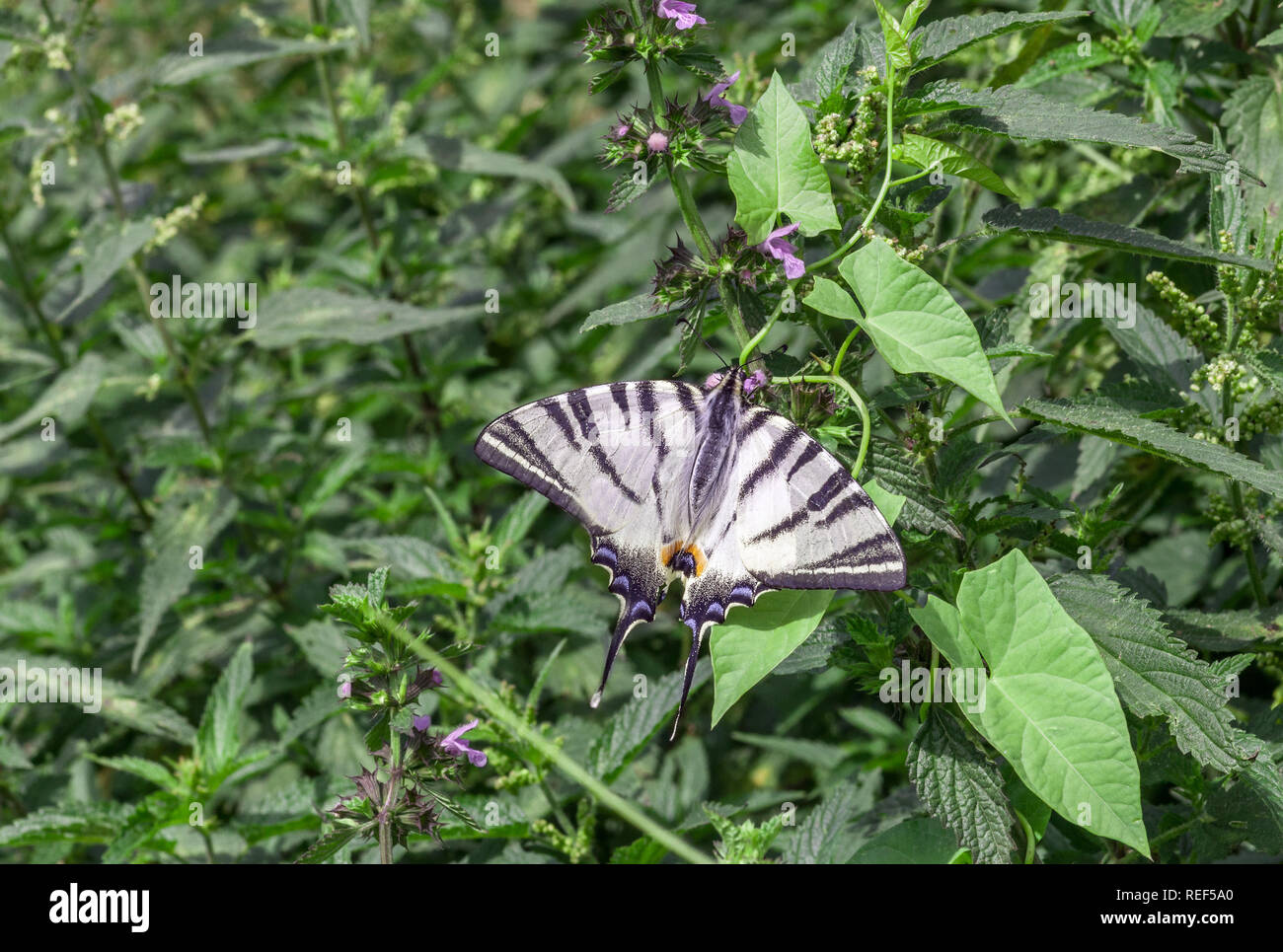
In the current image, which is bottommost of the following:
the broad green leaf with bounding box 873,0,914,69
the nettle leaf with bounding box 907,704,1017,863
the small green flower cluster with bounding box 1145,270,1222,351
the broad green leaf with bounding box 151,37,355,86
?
the nettle leaf with bounding box 907,704,1017,863

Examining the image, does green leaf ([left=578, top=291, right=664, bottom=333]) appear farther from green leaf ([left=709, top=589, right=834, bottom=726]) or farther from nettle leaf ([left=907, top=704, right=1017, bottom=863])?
nettle leaf ([left=907, top=704, right=1017, bottom=863])

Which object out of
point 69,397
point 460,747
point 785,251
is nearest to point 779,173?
point 785,251

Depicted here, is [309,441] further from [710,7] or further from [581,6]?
[581,6]

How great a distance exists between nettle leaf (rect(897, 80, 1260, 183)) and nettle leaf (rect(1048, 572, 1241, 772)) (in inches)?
32.3

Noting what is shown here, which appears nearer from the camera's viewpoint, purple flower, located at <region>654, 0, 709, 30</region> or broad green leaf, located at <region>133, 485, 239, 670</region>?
purple flower, located at <region>654, 0, 709, 30</region>

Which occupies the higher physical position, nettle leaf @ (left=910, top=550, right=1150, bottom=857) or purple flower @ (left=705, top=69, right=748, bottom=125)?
purple flower @ (left=705, top=69, right=748, bottom=125)

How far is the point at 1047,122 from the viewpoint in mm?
1948

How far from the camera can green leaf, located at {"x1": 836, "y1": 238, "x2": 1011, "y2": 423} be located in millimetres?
1709

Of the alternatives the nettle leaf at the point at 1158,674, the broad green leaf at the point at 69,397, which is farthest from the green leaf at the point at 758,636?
the broad green leaf at the point at 69,397

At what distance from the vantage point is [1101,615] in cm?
193

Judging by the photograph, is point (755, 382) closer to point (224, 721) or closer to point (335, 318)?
point (224, 721)

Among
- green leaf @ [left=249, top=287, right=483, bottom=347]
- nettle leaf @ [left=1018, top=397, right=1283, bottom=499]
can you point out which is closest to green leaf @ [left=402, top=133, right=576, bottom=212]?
green leaf @ [left=249, top=287, right=483, bottom=347]

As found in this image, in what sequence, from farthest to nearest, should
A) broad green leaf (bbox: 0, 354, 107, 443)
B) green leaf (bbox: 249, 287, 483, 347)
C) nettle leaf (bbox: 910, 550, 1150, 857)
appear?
1. broad green leaf (bbox: 0, 354, 107, 443)
2. green leaf (bbox: 249, 287, 483, 347)
3. nettle leaf (bbox: 910, 550, 1150, 857)

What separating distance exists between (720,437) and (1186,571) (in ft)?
6.44
